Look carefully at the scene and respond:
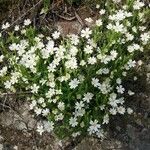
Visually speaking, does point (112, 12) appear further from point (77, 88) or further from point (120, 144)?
point (120, 144)

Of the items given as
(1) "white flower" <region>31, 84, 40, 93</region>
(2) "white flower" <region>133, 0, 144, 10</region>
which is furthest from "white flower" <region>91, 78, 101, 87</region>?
(2) "white flower" <region>133, 0, 144, 10</region>

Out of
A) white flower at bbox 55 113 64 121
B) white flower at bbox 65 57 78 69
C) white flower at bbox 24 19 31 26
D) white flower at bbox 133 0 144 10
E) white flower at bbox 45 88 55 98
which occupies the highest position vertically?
white flower at bbox 133 0 144 10

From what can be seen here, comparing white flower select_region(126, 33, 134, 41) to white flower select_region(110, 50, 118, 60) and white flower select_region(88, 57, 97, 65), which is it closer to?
white flower select_region(110, 50, 118, 60)

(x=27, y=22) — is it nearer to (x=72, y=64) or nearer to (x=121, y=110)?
(x=72, y=64)

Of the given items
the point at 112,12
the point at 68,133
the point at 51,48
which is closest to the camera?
the point at 68,133

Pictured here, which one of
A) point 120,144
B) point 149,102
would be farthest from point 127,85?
point 120,144

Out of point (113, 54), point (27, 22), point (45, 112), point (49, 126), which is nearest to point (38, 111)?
point (45, 112)

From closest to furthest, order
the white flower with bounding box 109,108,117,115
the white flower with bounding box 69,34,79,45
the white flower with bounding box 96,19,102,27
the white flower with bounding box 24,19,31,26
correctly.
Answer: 1. the white flower with bounding box 109,108,117,115
2. the white flower with bounding box 69,34,79,45
3. the white flower with bounding box 96,19,102,27
4. the white flower with bounding box 24,19,31,26

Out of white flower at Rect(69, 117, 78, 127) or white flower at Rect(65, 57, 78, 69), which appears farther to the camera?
white flower at Rect(65, 57, 78, 69)
